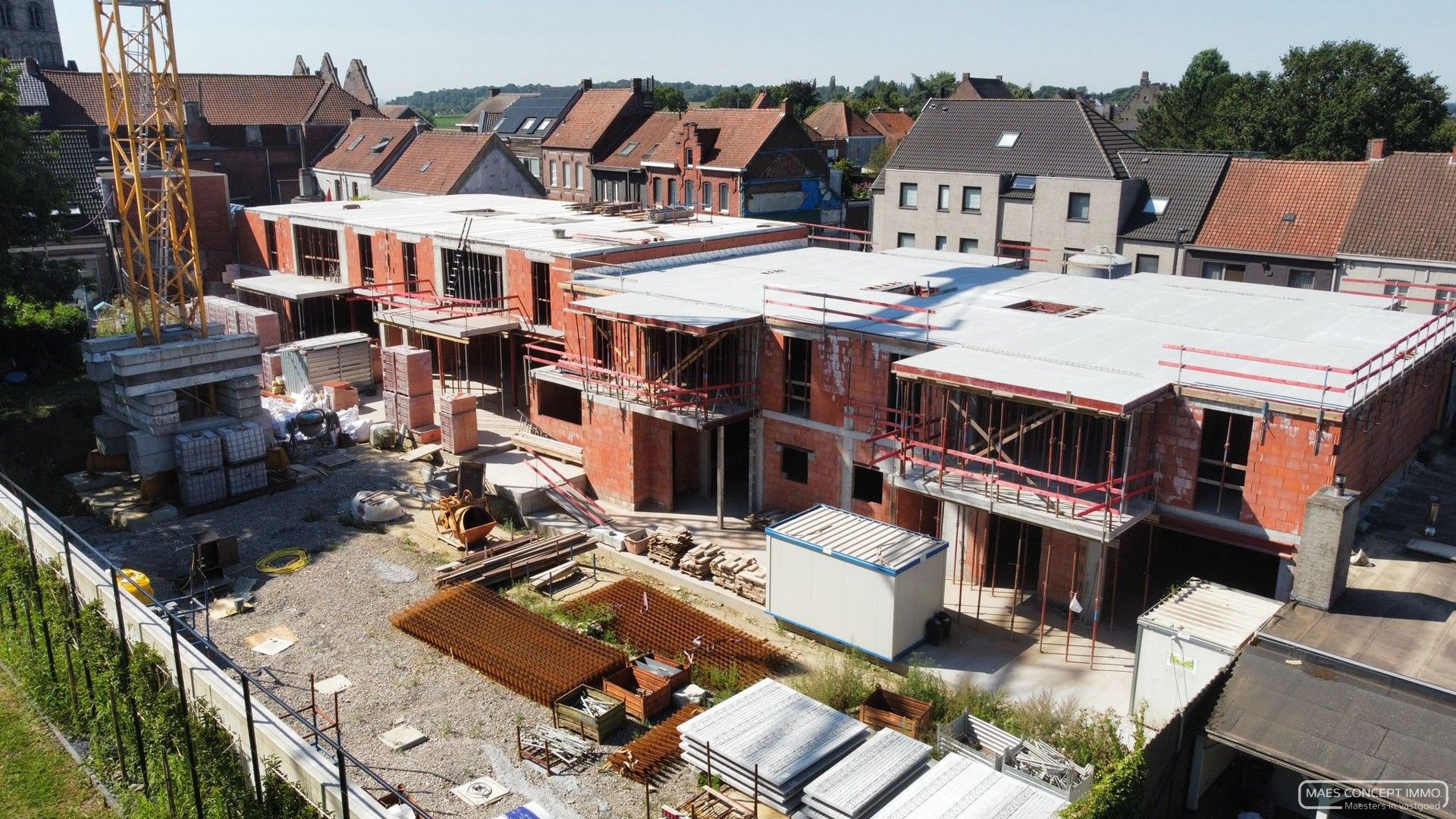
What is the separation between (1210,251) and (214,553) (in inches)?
1287

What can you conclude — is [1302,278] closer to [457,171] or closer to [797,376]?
[797,376]

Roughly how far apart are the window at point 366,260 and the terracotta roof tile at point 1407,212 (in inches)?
1269

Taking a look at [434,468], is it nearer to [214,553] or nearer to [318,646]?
[214,553]

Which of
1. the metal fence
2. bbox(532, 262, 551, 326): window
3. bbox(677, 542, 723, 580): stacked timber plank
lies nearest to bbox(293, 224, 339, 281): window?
bbox(532, 262, 551, 326): window

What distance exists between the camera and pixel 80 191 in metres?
47.3

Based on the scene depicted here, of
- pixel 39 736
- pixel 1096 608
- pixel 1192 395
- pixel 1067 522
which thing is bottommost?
pixel 39 736

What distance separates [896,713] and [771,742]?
2.62 m

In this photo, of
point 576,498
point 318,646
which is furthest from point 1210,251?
point 318,646

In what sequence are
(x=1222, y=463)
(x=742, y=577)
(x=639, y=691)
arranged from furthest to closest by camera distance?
(x=742, y=577), (x=1222, y=463), (x=639, y=691)

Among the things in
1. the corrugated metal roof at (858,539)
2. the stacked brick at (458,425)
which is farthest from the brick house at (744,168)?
the corrugated metal roof at (858,539)

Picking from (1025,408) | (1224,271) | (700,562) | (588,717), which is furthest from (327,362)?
(1224,271)

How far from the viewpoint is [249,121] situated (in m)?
58.7

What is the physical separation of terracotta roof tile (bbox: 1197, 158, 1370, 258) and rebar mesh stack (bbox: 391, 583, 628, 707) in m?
29.1

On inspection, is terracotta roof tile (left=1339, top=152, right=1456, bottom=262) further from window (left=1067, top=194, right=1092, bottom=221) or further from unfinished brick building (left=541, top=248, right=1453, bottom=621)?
unfinished brick building (left=541, top=248, right=1453, bottom=621)
